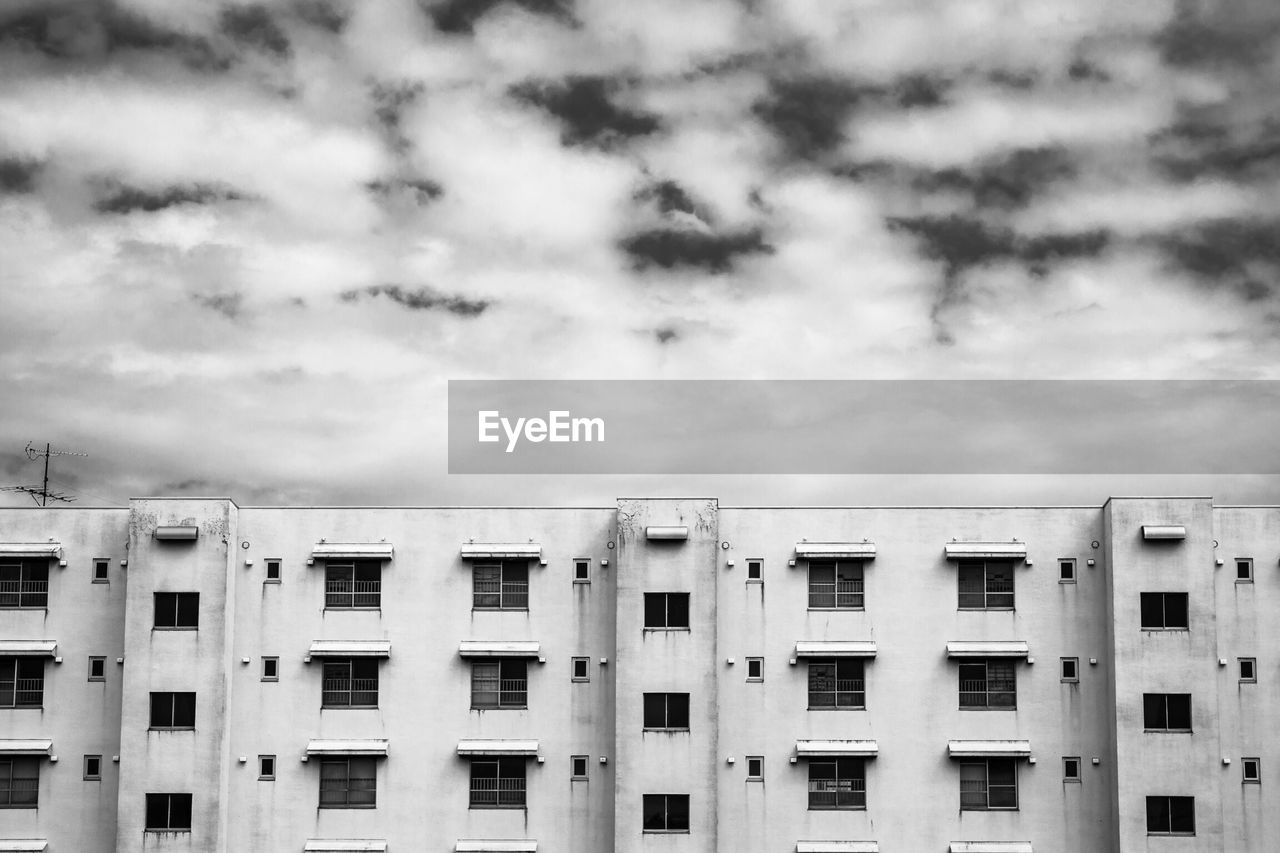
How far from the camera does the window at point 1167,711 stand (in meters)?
42.1

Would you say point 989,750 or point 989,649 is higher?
point 989,649

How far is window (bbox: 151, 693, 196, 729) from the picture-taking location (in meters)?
42.8

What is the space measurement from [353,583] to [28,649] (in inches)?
441

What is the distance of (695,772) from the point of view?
4231 cm

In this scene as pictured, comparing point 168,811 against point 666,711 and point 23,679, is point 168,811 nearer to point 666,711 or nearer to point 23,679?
point 23,679

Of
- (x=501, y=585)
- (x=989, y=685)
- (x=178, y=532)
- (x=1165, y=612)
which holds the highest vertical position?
(x=178, y=532)

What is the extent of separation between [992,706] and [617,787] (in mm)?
13136

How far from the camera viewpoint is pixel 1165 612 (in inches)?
1687

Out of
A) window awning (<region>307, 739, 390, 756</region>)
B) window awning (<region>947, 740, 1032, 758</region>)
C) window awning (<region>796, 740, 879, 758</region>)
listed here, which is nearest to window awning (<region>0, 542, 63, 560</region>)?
window awning (<region>307, 739, 390, 756</region>)

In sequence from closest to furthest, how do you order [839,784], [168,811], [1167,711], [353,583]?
[1167,711] → [168,811] → [839,784] → [353,583]

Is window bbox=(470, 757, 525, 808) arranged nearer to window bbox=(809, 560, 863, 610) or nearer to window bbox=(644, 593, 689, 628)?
window bbox=(644, 593, 689, 628)

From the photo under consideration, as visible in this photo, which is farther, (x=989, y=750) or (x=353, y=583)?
(x=353, y=583)

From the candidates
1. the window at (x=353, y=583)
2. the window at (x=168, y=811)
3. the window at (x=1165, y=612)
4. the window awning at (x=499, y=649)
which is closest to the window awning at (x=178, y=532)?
the window at (x=353, y=583)

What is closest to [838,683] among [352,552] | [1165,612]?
[1165,612]
